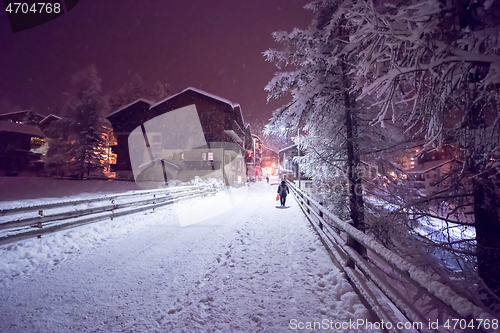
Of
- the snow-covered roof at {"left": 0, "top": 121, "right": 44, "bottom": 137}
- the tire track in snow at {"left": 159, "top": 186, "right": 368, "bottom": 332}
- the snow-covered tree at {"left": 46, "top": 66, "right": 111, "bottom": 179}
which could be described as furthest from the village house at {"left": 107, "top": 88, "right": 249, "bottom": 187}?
the tire track in snow at {"left": 159, "top": 186, "right": 368, "bottom": 332}

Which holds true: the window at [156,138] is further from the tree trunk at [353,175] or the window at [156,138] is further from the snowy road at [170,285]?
the tree trunk at [353,175]

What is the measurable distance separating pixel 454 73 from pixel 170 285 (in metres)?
5.83

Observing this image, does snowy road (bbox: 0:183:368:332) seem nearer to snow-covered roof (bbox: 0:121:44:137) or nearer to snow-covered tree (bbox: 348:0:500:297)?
snow-covered tree (bbox: 348:0:500:297)

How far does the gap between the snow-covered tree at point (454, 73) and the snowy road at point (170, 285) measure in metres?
2.80

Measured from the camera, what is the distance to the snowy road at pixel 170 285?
299cm

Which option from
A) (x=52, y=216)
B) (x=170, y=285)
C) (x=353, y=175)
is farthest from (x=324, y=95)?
(x=52, y=216)

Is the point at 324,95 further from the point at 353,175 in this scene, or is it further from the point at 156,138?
the point at 156,138

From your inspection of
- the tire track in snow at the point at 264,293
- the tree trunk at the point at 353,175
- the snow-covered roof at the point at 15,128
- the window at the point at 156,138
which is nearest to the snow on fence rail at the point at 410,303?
the tire track in snow at the point at 264,293

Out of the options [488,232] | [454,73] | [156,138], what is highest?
[156,138]

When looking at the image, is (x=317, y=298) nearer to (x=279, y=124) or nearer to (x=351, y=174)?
(x=351, y=174)

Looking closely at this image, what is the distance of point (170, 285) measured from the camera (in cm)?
394

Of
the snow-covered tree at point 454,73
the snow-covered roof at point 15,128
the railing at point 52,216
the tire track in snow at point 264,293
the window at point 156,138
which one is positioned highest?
the snow-covered roof at point 15,128

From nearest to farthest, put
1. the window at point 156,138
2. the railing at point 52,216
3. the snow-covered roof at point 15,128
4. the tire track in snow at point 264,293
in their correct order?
the tire track in snow at point 264,293 < the railing at point 52,216 < the snow-covered roof at point 15,128 < the window at point 156,138

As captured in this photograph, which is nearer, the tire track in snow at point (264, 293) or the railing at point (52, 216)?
the tire track in snow at point (264, 293)
